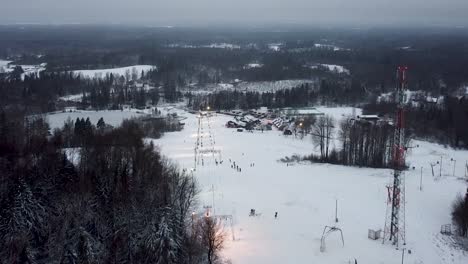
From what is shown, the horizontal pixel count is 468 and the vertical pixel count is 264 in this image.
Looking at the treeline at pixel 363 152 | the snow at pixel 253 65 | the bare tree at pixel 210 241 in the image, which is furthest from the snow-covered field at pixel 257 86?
the bare tree at pixel 210 241

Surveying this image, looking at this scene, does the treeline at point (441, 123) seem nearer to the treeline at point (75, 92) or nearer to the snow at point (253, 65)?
the treeline at point (75, 92)

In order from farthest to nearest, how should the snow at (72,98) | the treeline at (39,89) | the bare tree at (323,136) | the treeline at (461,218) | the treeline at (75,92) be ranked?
the snow at (72,98)
the treeline at (75,92)
the treeline at (39,89)
the bare tree at (323,136)
the treeline at (461,218)

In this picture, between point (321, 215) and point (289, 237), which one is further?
point (321, 215)

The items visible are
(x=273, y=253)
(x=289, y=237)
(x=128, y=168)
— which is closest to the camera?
(x=273, y=253)

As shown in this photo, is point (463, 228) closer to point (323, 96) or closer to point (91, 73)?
point (323, 96)

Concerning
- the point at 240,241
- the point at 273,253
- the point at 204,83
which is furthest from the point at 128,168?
the point at 204,83

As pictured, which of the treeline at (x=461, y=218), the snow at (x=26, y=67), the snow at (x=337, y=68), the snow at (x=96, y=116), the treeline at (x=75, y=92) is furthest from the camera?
the snow at (x=337, y=68)

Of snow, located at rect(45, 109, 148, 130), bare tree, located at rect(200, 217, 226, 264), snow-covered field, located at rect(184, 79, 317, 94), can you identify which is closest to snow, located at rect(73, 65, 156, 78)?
snow-covered field, located at rect(184, 79, 317, 94)
